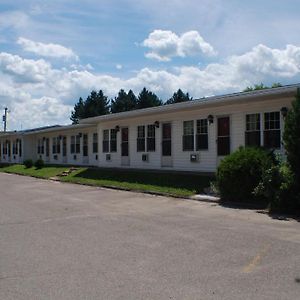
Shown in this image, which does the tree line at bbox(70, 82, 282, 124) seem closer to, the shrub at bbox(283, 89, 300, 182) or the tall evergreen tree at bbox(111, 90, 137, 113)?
the tall evergreen tree at bbox(111, 90, 137, 113)

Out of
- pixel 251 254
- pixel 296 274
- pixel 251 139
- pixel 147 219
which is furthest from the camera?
pixel 251 139

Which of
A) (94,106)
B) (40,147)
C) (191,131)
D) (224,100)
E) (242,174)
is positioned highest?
(94,106)

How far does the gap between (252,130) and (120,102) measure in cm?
5234

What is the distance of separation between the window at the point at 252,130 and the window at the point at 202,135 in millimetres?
2312

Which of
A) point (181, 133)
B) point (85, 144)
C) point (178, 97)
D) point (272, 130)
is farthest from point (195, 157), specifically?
point (178, 97)

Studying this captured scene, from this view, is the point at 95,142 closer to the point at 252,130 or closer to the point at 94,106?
the point at 252,130

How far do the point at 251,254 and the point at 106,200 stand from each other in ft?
29.7

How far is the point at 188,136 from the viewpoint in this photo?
2155 cm

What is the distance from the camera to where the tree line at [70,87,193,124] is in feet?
217

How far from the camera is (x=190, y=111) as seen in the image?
21.3 meters

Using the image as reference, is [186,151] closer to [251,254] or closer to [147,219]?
[147,219]

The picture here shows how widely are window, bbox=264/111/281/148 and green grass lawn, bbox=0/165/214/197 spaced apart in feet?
8.43

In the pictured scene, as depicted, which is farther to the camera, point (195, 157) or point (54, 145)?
point (54, 145)

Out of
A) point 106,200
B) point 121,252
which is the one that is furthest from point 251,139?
point 121,252
